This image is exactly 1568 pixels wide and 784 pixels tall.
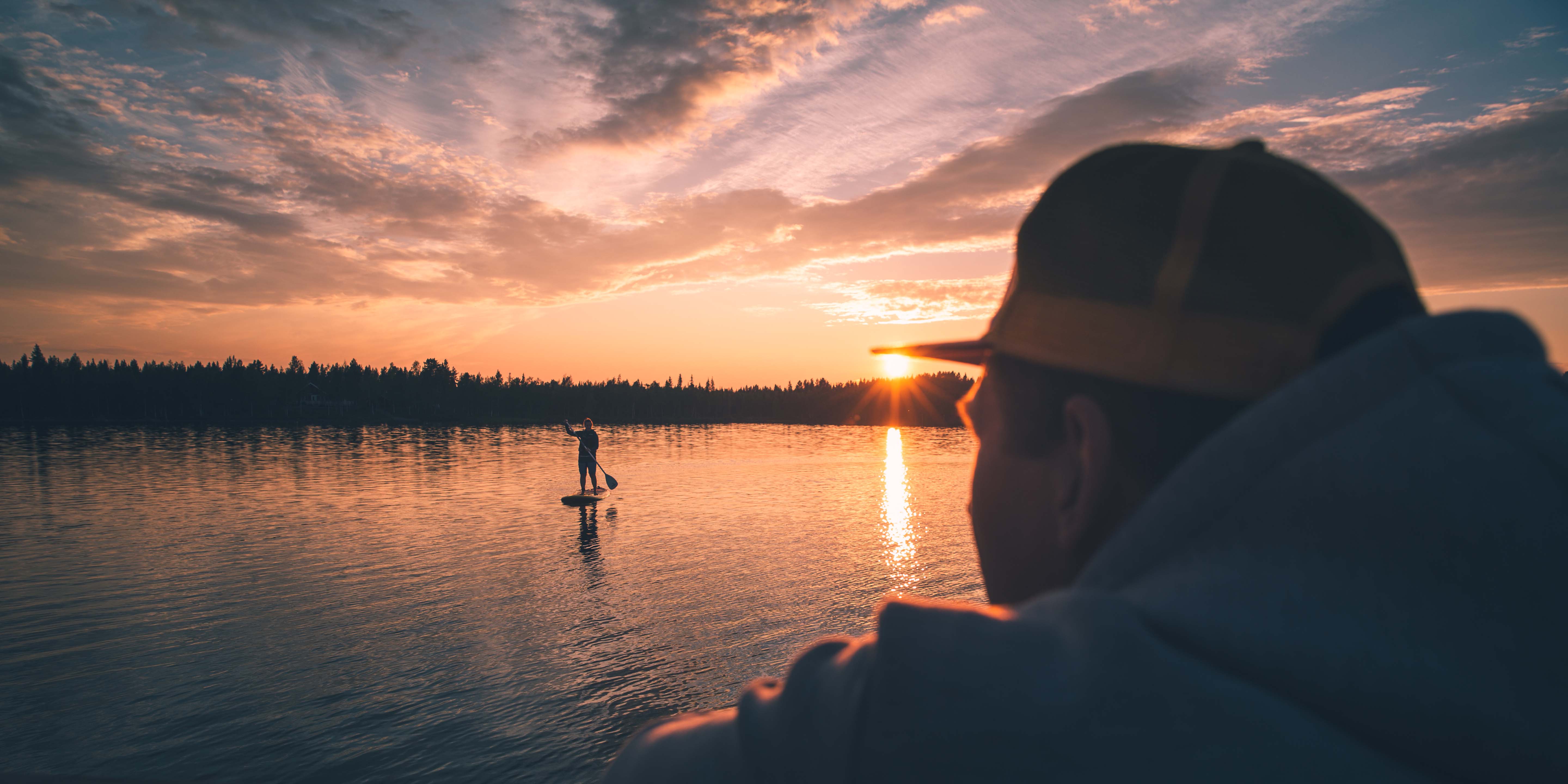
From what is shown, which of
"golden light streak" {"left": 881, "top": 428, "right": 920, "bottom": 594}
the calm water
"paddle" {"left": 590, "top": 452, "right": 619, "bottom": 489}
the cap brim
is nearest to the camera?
the cap brim

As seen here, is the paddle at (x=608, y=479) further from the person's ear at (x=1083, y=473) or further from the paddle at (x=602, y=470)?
the person's ear at (x=1083, y=473)

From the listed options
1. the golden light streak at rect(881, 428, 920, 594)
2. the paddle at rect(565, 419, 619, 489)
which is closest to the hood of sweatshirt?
the golden light streak at rect(881, 428, 920, 594)

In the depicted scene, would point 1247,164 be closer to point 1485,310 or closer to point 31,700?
point 1485,310

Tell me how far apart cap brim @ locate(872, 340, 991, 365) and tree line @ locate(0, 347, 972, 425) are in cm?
14313

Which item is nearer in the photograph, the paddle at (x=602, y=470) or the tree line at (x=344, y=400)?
the paddle at (x=602, y=470)

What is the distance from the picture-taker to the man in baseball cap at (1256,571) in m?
0.66

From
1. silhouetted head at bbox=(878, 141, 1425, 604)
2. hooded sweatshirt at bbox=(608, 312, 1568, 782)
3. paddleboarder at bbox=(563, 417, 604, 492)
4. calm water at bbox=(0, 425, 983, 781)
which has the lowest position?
calm water at bbox=(0, 425, 983, 781)

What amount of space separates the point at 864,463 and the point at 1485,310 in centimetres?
5120

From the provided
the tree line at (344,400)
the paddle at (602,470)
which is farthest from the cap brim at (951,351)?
the tree line at (344,400)

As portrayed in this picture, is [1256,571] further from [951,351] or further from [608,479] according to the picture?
[608,479]

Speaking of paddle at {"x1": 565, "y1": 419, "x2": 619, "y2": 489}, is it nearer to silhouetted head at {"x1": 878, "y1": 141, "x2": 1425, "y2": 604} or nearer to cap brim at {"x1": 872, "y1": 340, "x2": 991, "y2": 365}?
cap brim at {"x1": 872, "y1": 340, "x2": 991, "y2": 365}

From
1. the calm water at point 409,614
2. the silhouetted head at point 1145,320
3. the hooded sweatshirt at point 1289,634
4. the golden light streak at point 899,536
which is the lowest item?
the golden light streak at point 899,536

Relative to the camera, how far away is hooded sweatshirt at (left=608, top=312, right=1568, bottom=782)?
25.9 inches

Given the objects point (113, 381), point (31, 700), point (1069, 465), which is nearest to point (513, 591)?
point (31, 700)
